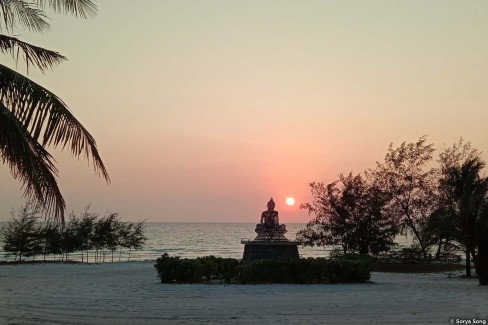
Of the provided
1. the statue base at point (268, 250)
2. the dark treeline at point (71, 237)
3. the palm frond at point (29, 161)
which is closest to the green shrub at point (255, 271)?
the statue base at point (268, 250)

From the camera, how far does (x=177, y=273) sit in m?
18.4

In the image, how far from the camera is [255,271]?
60.2 ft

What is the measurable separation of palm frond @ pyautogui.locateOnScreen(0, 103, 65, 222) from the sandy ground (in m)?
3.89

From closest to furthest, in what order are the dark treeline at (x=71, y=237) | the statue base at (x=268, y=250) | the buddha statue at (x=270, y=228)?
the statue base at (x=268, y=250)
the buddha statue at (x=270, y=228)
the dark treeline at (x=71, y=237)

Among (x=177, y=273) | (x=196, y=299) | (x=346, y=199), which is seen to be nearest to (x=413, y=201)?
(x=346, y=199)

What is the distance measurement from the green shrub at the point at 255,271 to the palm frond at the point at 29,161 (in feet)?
37.8

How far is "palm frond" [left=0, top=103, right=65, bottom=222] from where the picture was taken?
6719 mm

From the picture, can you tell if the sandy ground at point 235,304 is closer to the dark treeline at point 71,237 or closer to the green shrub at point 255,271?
the green shrub at point 255,271

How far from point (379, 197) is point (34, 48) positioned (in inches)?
1270

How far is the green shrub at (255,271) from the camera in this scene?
18.4 m

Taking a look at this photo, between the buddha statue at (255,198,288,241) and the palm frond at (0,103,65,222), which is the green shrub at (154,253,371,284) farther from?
the palm frond at (0,103,65,222)

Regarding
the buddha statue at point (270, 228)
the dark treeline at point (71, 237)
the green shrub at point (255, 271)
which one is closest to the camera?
the green shrub at point (255, 271)

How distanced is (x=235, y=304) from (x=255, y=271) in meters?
5.73

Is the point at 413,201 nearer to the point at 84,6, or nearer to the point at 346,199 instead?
the point at 346,199
